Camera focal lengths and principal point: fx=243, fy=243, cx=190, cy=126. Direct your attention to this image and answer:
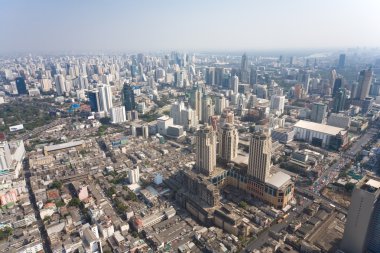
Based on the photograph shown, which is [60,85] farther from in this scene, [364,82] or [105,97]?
[364,82]

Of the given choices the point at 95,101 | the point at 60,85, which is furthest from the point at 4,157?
the point at 60,85

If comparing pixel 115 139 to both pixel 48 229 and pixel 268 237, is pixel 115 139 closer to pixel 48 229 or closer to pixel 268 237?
pixel 48 229

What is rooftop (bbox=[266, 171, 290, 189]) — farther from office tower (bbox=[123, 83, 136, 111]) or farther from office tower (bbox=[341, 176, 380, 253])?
office tower (bbox=[123, 83, 136, 111])

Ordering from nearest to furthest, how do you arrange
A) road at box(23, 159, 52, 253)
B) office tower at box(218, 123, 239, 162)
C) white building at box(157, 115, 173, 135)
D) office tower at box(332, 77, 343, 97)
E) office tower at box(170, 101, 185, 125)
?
road at box(23, 159, 52, 253) → office tower at box(218, 123, 239, 162) → white building at box(157, 115, 173, 135) → office tower at box(170, 101, 185, 125) → office tower at box(332, 77, 343, 97)

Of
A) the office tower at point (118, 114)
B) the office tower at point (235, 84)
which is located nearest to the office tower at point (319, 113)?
the office tower at point (235, 84)

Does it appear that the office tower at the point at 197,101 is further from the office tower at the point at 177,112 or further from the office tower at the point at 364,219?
the office tower at the point at 364,219

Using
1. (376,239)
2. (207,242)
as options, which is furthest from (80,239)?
(376,239)

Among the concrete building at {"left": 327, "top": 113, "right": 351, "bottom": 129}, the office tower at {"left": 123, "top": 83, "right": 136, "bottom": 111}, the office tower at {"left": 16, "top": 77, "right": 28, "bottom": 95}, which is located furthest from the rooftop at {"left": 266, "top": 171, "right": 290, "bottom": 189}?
the office tower at {"left": 16, "top": 77, "right": 28, "bottom": 95}
